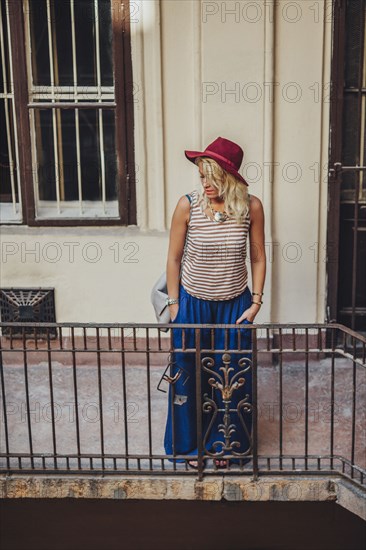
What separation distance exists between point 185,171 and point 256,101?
0.74m

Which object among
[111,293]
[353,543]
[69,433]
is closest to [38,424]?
[69,433]

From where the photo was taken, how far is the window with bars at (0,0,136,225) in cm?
575

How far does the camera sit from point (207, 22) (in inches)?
219

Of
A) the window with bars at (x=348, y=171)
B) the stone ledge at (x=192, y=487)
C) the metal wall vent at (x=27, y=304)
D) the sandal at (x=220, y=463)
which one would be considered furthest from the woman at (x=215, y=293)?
the metal wall vent at (x=27, y=304)

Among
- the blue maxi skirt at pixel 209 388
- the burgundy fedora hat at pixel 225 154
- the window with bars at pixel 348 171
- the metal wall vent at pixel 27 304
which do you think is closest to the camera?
the burgundy fedora hat at pixel 225 154

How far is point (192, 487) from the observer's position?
176 inches

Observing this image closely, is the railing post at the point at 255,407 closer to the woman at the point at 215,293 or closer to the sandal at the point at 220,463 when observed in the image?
the woman at the point at 215,293

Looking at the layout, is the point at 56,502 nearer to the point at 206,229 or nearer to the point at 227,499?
the point at 227,499

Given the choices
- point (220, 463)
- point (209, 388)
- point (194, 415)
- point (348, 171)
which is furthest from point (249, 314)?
point (348, 171)

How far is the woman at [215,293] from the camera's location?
4.29 meters

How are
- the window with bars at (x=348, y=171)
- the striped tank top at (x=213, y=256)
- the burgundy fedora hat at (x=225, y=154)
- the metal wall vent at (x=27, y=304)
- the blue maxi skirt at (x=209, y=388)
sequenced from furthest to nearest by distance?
1. the metal wall vent at (x=27, y=304)
2. the window with bars at (x=348, y=171)
3. the blue maxi skirt at (x=209, y=388)
4. the striped tank top at (x=213, y=256)
5. the burgundy fedora hat at (x=225, y=154)

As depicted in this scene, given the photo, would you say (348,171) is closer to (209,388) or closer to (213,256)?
(213,256)

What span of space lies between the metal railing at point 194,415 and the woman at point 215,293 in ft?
0.04

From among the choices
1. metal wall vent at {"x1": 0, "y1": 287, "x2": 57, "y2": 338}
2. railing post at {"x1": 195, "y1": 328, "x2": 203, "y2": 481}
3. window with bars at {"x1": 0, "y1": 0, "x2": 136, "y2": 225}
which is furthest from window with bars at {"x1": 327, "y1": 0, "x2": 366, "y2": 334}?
metal wall vent at {"x1": 0, "y1": 287, "x2": 57, "y2": 338}
